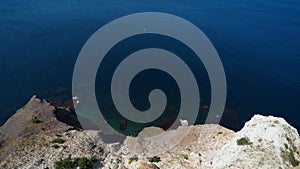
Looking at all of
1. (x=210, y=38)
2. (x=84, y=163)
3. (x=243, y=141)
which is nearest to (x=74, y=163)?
(x=84, y=163)

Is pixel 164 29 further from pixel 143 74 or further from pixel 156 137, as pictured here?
pixel 156 137

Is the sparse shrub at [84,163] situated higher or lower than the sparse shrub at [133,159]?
higher

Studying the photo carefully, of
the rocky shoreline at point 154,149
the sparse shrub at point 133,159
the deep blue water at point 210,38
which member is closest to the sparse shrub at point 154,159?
the rocky shoreline at point 154,149

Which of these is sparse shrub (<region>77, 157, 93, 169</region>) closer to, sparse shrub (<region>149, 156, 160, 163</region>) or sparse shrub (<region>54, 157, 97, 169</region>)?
sparse shrub (<region>54, 157, 97, 169</region>)

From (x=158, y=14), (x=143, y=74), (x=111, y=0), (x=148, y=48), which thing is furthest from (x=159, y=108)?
(x=111, y=0)

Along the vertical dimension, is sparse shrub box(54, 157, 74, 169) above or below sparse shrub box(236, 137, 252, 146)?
above

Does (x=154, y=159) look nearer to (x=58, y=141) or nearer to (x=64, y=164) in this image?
(x=64, y=164)

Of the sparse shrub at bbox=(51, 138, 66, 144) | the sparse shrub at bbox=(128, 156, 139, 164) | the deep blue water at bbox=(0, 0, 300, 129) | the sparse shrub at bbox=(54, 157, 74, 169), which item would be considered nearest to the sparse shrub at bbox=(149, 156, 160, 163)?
the sparse shrub at bbox=(128, 156, 139, 164)

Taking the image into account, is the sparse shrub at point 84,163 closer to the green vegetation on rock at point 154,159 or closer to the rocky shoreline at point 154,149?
the rocky shoreline at point 154,149
